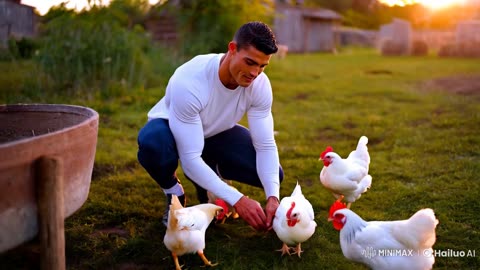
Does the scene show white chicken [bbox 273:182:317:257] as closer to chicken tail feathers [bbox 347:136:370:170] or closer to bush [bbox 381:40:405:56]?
chicken tail feathers [bbox 347:136:370:170]

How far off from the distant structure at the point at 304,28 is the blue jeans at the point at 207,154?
651 inches

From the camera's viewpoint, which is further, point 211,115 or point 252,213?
point 211,115

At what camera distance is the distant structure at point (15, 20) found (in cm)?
653

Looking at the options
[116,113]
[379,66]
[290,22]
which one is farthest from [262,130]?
[290,22]

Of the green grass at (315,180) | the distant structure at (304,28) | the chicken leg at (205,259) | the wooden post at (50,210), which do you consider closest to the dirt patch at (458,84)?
the green grass at (315,180)

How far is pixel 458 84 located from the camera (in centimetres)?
835

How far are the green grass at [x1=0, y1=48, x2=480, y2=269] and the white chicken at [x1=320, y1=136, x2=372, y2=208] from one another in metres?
0.19

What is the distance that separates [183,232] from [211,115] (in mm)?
702

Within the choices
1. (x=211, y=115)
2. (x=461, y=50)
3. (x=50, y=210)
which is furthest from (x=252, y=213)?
(x=461, y=50)

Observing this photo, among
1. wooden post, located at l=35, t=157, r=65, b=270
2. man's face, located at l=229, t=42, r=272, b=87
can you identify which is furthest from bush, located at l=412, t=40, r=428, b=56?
wooden post, located at l=35, t=157, r=65, b=270

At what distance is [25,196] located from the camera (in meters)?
1.82

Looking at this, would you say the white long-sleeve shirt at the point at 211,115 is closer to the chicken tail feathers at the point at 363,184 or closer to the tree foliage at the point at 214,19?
the chicken tail feathers at the point at 363,184

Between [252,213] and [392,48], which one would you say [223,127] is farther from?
[392,48]

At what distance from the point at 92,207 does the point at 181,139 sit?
1.11 m
